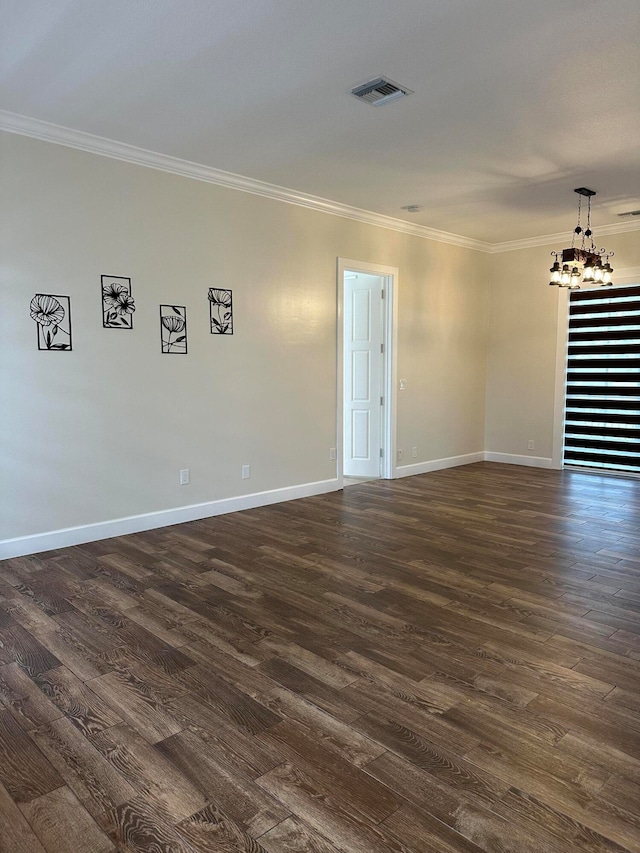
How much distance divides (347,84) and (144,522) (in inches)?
139

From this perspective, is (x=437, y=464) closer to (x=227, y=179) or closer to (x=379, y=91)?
(x=227, y=179)

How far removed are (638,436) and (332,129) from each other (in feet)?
17.3

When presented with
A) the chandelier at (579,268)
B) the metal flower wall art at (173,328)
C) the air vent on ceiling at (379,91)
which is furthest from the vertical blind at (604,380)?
the metal flower wall art at (173,328)

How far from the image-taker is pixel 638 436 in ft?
23.1

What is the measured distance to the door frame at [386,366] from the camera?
6281 millimetres

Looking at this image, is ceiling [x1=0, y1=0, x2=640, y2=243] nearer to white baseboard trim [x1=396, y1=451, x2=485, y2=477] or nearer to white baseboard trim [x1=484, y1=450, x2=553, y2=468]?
white baseboard trim [x1=396, y1=451, x2=485, y2=477]

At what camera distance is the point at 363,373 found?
7016mm

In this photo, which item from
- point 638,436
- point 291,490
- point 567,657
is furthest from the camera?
point 638,436

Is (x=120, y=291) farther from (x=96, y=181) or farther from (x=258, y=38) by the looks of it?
(x=258, y=38)

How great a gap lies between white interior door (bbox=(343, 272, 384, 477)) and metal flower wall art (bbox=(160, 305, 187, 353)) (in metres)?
2.62

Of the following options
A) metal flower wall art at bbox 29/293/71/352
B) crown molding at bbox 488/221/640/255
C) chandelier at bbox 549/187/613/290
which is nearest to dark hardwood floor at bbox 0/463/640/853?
metal flower wall art at bbox 29/293/71/352

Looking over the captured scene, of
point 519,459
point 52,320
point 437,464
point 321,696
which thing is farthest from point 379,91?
point 519,459

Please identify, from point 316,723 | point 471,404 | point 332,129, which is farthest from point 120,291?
point 471,404

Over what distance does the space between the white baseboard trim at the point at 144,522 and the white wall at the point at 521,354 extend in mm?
Result: 3250
